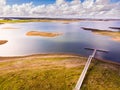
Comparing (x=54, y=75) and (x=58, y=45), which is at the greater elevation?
(x=54, y=75)

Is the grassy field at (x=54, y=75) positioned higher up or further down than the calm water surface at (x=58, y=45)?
higher up

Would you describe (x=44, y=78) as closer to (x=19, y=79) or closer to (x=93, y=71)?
(x=19, y=79)

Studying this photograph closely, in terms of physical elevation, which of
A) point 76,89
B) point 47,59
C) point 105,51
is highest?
point 76,89

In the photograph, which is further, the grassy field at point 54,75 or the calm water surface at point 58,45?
the calm water surface at point 58,45

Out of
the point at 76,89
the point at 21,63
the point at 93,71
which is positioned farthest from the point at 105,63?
the point at 21,63

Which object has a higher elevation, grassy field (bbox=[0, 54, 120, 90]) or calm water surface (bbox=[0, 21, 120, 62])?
grassy field (bbox=[0, 54, 120, 90])

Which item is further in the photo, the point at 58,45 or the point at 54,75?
the point at 58,45

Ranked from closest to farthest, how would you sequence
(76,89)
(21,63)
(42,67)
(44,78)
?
(76,89) < (44,78) < (42,67) < (21,63)

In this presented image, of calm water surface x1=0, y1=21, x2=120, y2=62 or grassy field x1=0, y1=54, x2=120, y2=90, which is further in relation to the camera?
calm water surface x1=0, y1=21, x2=120, y2=62
